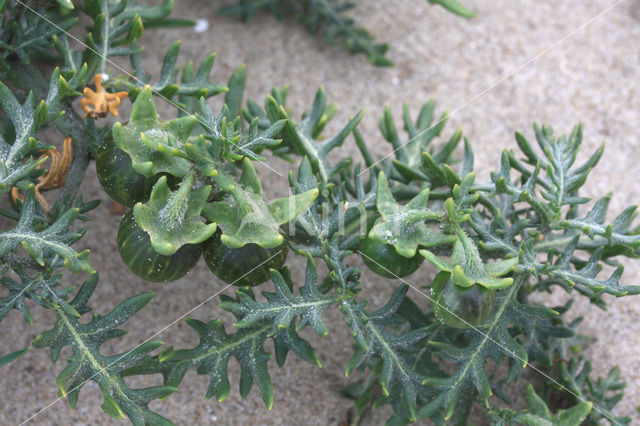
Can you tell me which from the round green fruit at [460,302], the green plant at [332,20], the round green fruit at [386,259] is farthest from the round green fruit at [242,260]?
the green plant at [332,20]

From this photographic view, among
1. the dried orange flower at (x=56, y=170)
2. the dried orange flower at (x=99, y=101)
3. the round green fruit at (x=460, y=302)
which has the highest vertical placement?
the round green fruit at (x=460, y=302)

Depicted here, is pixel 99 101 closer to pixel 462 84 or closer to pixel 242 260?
pixel 242 260

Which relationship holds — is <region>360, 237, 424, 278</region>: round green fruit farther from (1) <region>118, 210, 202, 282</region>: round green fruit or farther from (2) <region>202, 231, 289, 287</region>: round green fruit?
(1) <region>118, 210, 202, 282</region>: round green fruit

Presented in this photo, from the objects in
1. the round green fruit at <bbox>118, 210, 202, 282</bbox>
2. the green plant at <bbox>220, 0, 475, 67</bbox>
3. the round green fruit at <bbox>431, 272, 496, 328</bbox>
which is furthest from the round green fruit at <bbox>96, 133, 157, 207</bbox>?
the green plant at <bbox>220, 0, 475, 67</bbox>

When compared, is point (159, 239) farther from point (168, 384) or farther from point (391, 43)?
point (391, 43)

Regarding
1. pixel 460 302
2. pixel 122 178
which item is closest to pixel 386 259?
pixel 460 302

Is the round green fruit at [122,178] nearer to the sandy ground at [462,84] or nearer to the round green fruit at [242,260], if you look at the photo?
the round green fruit at [242,260]

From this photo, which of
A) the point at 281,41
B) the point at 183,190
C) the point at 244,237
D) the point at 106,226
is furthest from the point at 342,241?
the point at 281,41
